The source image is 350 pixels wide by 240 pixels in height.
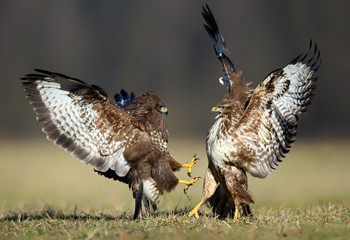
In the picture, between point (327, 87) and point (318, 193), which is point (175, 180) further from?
point (327, 87)

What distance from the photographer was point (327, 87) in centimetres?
4112

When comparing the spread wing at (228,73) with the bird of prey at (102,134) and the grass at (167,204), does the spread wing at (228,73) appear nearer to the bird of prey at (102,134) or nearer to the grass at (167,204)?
the bird of prey at (102,134)

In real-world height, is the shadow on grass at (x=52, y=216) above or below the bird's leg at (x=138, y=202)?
below

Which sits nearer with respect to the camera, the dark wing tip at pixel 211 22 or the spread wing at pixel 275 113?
the spread wing at pixel 275 113

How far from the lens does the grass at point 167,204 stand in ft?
19.7

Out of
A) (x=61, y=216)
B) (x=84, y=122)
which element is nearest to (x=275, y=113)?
(x=84, y=122)

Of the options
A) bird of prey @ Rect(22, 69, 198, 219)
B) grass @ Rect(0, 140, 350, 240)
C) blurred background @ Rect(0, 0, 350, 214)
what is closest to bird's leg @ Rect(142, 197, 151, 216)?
bird of prey @ Rect(22, 69, 198, 219)

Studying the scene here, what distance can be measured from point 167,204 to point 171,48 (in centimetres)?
4381

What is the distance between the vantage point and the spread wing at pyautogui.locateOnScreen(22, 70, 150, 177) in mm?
7660

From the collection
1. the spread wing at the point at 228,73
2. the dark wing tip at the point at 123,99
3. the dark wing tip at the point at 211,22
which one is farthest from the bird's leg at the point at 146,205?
the dark wing tip at the point at 211,22

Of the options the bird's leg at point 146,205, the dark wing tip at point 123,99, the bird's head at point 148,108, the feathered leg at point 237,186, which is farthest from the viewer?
the dark wing tip at point 123,99

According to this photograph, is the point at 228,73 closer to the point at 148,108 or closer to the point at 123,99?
the point at 148,108

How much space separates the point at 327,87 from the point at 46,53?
76.0ft

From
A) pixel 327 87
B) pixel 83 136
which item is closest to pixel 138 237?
pixel 83 136
